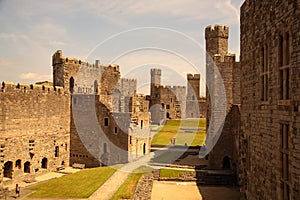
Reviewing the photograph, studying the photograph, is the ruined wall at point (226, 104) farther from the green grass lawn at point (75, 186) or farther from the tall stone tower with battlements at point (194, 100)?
the tall stone tower with battlements at point (194, 100)

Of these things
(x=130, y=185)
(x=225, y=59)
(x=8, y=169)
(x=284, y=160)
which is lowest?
(x=130, y=185)

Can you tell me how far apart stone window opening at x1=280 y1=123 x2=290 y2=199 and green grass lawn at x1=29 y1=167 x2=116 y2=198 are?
12.3 meters

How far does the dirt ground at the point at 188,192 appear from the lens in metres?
17.8

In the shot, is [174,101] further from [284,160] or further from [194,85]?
[284,160]

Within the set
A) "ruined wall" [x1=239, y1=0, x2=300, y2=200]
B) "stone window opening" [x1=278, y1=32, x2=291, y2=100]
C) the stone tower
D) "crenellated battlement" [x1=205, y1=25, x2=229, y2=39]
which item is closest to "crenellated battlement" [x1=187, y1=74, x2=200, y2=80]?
the stone tower

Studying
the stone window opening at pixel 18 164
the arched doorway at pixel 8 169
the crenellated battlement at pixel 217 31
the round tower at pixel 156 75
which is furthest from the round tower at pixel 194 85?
the arched doorway at pixel 8 169

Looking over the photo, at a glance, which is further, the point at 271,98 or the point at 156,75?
the point at 156,75

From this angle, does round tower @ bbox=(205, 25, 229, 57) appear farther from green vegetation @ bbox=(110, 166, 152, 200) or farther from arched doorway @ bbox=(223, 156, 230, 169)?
green vegetation @ bbox=(110, 166, 152, 200)

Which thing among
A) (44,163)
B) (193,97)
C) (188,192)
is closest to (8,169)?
(44,163)

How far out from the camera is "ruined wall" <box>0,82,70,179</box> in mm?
22484

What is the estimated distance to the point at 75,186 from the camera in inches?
775

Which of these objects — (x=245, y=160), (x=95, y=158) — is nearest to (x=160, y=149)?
(x=95, y=158)

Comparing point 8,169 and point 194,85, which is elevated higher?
point 194,85

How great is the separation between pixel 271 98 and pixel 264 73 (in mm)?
1197
